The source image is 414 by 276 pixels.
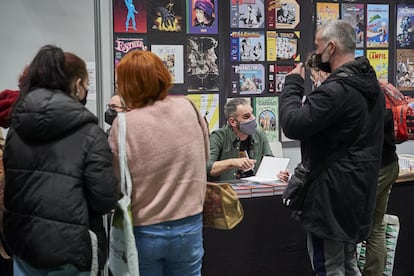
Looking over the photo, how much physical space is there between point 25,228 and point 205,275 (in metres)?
1.33

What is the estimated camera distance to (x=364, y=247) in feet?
10.7

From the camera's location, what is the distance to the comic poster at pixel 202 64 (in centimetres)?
454

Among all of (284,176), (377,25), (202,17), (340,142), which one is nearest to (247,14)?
(202,17)

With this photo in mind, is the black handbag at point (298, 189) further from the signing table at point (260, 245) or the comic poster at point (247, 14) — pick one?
the comic poster at point (247, 14)

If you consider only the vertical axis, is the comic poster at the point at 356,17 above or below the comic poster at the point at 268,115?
above

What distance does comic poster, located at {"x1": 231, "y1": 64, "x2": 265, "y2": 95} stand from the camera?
4.69 m

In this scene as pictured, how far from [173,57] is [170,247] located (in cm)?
269

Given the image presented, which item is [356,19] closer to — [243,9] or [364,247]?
[243,9]

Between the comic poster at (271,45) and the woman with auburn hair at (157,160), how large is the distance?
2.86 metres

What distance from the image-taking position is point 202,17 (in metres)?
4.53

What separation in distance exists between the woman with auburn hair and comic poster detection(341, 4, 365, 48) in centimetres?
338

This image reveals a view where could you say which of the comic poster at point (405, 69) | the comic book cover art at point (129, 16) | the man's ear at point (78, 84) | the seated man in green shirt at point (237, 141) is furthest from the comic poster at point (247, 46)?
the man's ear at point (78, 84)

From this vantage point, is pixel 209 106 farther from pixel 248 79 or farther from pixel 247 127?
pixel 247 127

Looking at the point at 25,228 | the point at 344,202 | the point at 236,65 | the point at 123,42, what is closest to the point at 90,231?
the point at 25,228
